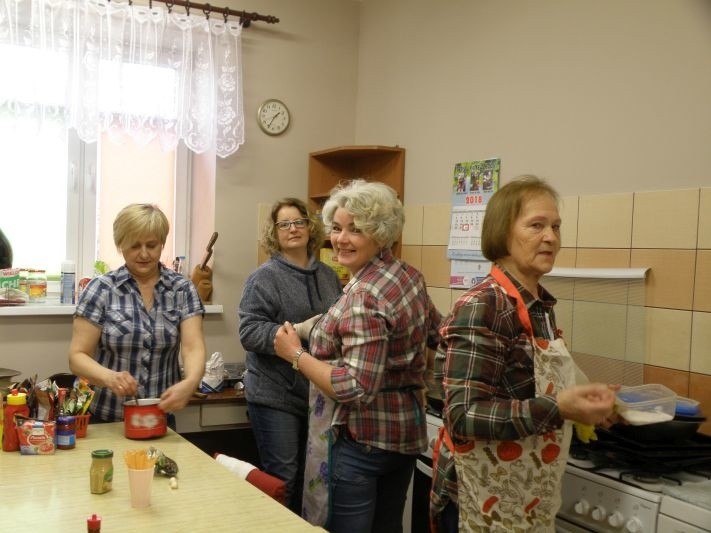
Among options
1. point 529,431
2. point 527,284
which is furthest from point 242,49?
point 529,431

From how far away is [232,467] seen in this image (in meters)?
1.83

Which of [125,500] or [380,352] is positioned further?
[380,352]

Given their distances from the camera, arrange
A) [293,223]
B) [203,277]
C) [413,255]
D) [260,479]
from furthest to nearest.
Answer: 1. [203,277]
2. [413,255]
3. [293,223]
4. [260,479]

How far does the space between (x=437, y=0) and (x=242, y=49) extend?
3.25 feet

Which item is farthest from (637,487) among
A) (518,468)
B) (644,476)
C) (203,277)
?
(203,277)

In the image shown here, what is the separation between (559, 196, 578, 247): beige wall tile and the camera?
8.00ft

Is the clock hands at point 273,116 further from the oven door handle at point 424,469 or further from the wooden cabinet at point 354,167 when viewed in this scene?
the oven door handle at point 424,469

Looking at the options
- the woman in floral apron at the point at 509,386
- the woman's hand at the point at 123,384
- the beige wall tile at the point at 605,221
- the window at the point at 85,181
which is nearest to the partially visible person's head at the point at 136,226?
the woman's hand at the point at 123,384

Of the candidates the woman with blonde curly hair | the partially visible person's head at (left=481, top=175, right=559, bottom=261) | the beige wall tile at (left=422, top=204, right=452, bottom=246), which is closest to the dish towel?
the woman with blonde curly hair

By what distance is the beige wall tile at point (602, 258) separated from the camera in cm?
224

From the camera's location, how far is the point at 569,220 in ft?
8.09

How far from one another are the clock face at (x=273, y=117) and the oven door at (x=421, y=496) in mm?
1905

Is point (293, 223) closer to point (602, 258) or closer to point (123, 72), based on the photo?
point (602, 258)

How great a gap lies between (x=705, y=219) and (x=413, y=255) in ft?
4.95
